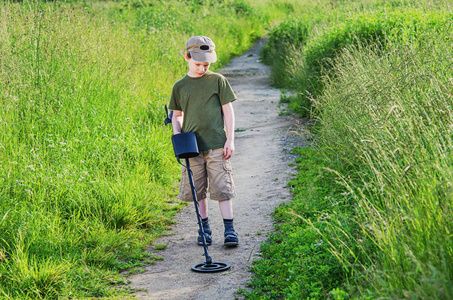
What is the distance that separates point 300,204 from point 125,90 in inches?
148

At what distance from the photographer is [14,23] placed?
671cm

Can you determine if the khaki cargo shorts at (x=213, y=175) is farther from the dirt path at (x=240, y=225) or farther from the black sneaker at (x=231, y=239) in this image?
the dirt path at (x=240, y=225)

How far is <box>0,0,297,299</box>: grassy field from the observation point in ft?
13.1

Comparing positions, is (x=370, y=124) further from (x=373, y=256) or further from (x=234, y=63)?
(x=234, y=63)

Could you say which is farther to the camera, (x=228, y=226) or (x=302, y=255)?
(x=228, y=226)

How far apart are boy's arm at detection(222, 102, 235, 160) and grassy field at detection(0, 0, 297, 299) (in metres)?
1.20

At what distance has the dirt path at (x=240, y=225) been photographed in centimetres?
385

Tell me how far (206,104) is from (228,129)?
0.31m

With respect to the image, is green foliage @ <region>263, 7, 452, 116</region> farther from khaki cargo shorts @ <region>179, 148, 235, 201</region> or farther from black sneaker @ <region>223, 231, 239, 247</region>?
black sneaker @ <region>223, 231, 239, 247</region>

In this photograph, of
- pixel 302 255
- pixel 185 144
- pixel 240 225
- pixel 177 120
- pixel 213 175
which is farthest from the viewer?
pixel 240 225

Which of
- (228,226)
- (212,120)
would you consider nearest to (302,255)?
(228,226)

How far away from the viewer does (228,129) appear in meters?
4.50

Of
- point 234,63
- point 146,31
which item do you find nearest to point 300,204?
point 146,31

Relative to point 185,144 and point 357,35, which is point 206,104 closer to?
point 185,144
